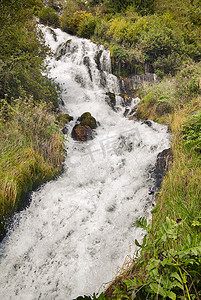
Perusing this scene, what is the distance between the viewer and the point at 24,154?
13.0 ft

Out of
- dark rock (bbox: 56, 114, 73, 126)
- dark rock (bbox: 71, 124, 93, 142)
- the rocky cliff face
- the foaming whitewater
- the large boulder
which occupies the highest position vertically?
the rocky cliff face

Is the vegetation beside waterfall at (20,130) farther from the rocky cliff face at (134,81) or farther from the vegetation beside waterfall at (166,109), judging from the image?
the rocky cliff face at (134,81)

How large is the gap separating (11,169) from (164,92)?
6.28 m

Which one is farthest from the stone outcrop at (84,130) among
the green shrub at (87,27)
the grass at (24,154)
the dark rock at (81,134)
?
the green shrub at (87,27)

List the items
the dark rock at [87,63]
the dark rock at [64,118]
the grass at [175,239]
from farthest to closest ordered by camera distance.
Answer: the dark rock at [87,63]
the dark rock at [64,118]
the grass at [175,239]

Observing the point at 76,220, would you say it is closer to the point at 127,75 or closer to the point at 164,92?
the point at 164,92

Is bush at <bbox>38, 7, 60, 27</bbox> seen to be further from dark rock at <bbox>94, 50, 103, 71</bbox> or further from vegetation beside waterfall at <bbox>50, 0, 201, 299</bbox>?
dark rock at <bbox>94, 50, 103, 71</bbox>

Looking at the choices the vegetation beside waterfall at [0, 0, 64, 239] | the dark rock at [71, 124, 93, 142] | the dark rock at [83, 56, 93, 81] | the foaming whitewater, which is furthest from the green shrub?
the foaming whitewater

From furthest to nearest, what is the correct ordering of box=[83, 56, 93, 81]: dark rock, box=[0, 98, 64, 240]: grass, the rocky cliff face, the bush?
1. the bush
2. box=[83, 56, 93, 81]: dark rock
3. the rocky cliff face
4. box=[0, 98, 64, 240]: grass

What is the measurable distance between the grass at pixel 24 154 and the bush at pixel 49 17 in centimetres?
1742

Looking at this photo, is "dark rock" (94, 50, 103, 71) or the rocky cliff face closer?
the rocky cliff face

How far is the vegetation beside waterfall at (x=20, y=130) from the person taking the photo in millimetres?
3386

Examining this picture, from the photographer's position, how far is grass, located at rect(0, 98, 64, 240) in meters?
3.22

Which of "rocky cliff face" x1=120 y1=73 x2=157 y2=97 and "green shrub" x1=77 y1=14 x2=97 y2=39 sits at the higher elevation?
"green shrub" x1=77 y1=14 x2=97 y2=39
